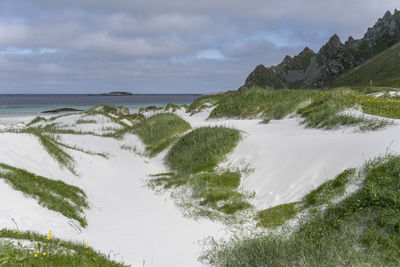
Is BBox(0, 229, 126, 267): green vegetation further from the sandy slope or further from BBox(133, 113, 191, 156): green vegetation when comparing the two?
BBox(133, 113, 191, 156): green vegetation

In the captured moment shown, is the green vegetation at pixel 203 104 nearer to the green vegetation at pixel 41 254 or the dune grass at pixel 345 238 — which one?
the dune grass at pixel 345 238

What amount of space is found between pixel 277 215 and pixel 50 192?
21.7ft

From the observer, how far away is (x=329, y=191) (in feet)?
23.7

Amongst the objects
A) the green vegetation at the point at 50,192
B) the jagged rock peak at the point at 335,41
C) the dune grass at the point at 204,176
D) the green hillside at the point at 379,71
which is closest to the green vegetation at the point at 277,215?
the dune grass at the point at 204,176

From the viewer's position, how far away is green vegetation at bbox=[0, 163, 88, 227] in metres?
6.86

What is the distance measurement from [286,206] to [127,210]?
5008 mm

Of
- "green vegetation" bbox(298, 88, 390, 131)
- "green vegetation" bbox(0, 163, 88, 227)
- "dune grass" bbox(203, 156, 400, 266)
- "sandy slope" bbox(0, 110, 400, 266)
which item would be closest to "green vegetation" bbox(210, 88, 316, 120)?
"green vegetation" bbox(298, 88, 390, 131)

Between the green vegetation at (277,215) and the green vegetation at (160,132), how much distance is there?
36.6 ft

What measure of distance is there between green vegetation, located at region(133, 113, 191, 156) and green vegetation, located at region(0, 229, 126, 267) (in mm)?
13052

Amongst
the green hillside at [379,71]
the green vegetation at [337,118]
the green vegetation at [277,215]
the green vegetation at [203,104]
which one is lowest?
the green vegetation at [277,215]

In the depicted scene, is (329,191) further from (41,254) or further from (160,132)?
(160,132)

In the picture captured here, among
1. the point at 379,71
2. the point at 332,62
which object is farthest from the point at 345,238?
the point at 332,62

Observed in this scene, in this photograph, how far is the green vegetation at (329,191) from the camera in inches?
274

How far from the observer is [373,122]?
10.2 m
